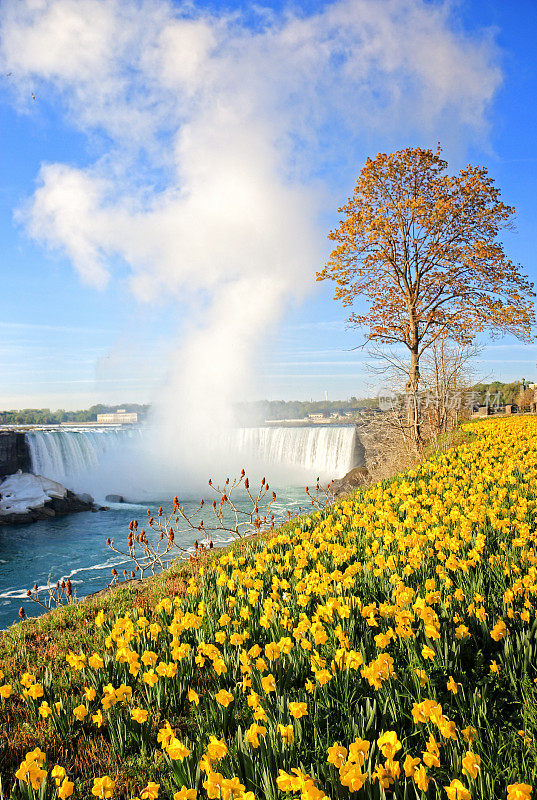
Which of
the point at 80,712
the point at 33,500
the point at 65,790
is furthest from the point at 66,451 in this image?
the point at 65,790

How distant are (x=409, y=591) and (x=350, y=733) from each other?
3.68 feet

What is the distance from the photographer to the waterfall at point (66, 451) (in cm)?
3017

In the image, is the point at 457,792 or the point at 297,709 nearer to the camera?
the point at 457,792

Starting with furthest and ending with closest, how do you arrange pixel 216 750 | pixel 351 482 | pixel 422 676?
1. pixel 351 482
2. pixel 422 676
3. pixel 216 750

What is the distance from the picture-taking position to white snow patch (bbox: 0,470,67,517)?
22733mm

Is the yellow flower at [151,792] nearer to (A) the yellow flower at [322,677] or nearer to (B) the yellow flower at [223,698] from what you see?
(B) the yellow flower at [223,698]

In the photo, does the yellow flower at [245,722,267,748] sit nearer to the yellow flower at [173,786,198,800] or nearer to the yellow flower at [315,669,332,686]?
the yellow flower at [173,786,198,800]

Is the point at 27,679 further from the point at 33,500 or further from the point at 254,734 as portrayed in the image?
the point at 33,500

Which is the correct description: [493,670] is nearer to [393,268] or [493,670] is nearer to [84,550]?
[393,268]

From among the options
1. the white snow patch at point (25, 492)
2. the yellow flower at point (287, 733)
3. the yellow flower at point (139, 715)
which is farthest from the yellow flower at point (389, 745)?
the white snow patch at point (25, 492)

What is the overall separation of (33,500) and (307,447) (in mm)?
18643

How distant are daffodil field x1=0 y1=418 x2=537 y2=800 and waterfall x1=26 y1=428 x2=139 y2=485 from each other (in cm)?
2911

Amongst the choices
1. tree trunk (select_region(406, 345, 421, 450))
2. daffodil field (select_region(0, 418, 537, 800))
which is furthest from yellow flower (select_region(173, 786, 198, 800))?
tree trunk (select_region(406, 345, 421, 450))

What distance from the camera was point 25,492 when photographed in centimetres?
2430
